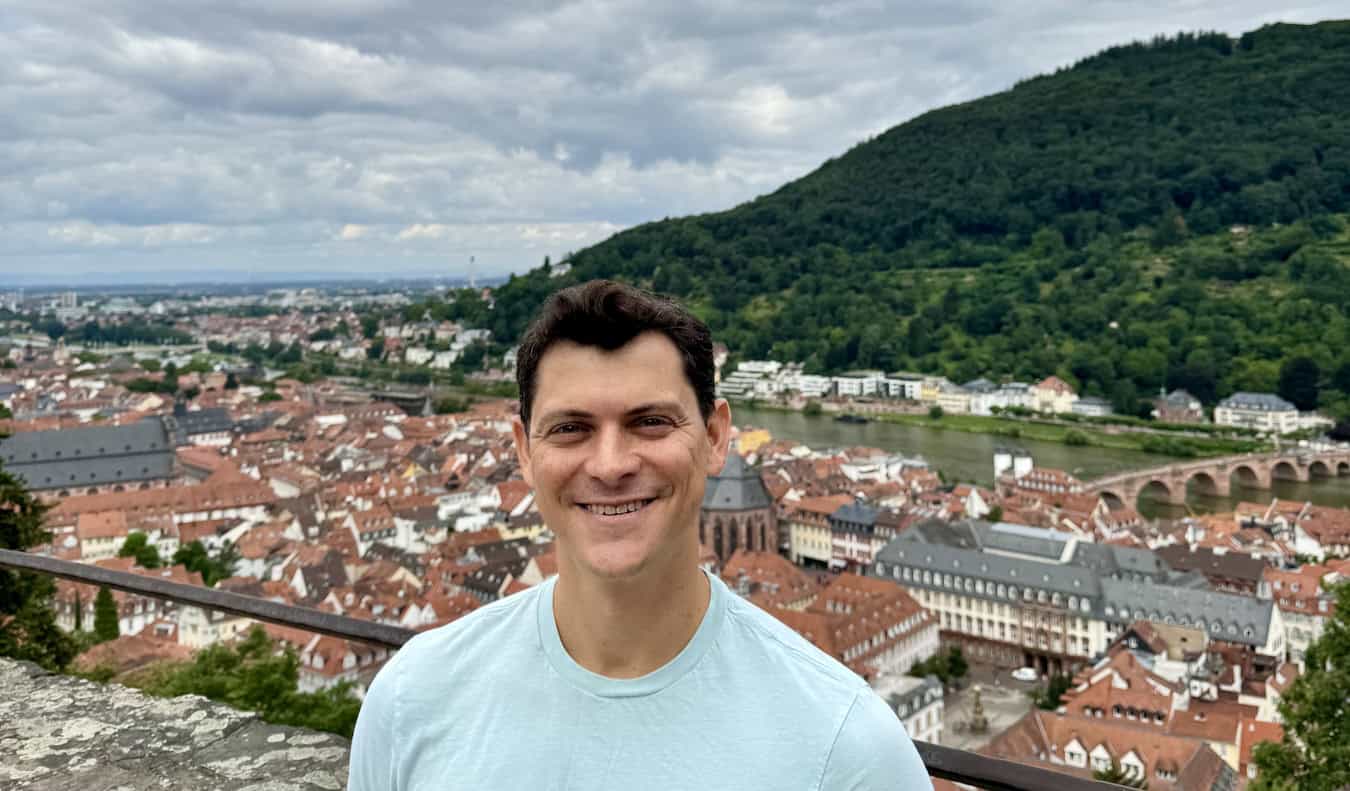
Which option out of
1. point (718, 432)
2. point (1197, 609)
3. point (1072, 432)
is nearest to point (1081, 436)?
point (1072, 432)

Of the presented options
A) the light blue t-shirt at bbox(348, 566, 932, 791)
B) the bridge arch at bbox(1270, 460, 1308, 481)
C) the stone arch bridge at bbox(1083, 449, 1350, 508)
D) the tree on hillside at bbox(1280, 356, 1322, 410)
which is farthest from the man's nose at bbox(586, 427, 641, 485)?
the tree on hillside at bbox(1280, 356, 1322, 410)

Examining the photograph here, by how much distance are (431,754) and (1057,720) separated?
12.7 m

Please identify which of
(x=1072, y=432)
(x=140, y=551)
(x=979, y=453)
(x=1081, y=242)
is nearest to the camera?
(x=140, y=551)

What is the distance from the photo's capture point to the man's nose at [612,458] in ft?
3.15

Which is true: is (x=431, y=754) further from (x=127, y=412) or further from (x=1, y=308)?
(x=1, y=308)

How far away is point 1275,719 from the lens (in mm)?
13172

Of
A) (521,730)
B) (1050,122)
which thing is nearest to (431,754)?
(521,730)

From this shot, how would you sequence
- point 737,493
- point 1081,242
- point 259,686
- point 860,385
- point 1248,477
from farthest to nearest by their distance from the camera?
point 1081,242, point 860,385, point 1248,477, point 737,493, point 259,686

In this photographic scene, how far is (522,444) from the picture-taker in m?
1.09

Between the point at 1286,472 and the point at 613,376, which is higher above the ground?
the point at 613,376

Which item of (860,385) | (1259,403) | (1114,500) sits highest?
(1259,403)

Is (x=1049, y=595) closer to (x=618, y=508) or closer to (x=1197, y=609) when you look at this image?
(x=1197, y=609)

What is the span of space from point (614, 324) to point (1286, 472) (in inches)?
1536

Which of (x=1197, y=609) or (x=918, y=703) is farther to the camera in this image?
(x=1197, y=609)
